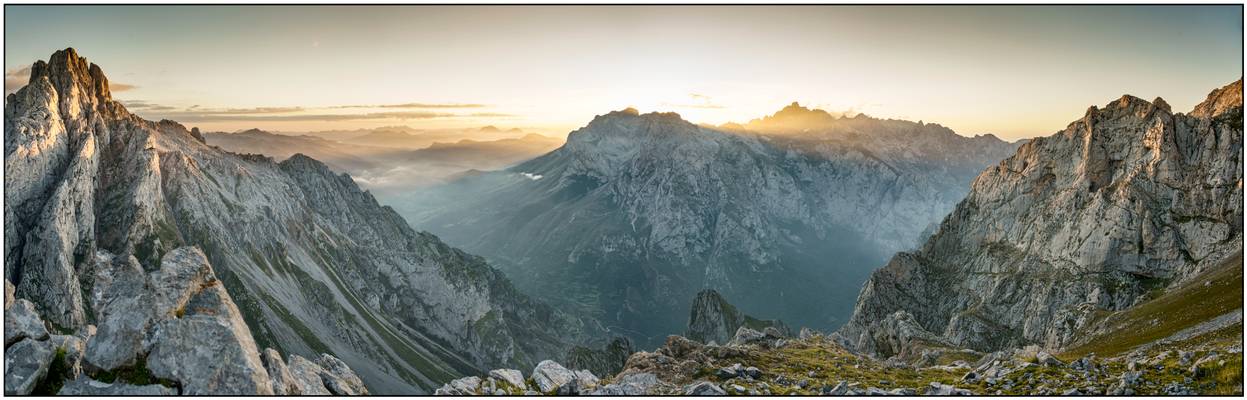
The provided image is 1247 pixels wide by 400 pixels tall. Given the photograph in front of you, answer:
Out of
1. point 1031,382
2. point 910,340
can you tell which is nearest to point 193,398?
point 1031,382

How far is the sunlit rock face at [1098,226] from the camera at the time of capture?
13200 cm

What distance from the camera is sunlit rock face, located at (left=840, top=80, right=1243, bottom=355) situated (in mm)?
132000

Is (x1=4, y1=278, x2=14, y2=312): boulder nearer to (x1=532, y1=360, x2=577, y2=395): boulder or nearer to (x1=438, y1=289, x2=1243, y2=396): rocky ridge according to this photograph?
(x1=438, y1=289, x2=1243, y2=396): rocky ridge

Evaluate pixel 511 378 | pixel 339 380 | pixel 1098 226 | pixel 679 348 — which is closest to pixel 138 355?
pixel 339 380

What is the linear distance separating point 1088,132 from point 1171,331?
373 feet

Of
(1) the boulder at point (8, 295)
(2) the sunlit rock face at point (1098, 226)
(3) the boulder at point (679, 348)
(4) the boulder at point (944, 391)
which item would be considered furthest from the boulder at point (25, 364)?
(2) the sunlit rock face at point (1098, 226)

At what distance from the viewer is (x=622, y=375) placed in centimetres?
7206

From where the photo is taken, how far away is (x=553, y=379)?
70000 millimetres

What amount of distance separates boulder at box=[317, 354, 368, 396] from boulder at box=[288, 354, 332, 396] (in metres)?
0.90

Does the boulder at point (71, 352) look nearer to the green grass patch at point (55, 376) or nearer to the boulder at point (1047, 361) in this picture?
the green grass patch at point (55, 376)

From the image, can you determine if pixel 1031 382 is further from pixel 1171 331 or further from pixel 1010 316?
pixel 1010 316

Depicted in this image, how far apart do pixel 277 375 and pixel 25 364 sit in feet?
42.3

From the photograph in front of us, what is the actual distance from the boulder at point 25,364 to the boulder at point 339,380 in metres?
A: 17.0

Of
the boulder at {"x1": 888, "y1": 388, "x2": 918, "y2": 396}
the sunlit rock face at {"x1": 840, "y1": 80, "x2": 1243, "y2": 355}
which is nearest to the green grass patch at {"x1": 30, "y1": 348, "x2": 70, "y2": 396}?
the boulder at {"x1": 888, "y1": 388, "x2": 918, "y2": 396}
